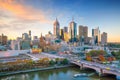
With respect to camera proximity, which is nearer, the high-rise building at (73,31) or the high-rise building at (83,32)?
the high-rise building at (73,31)

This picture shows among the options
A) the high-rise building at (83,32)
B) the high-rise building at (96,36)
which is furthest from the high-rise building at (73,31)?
the high-rise building at (96,36)

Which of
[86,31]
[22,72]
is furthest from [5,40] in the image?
[22,72]

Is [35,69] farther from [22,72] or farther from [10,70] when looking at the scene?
[10,70]

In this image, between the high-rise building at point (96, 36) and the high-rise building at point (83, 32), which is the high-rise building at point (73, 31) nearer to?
the high-rise building at point (83, 32)

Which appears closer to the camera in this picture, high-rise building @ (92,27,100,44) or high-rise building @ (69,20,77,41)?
high-rise building @ (69,20,77,41)

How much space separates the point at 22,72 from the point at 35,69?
126 centimetres

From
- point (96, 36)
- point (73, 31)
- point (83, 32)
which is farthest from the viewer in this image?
point (83, 32)

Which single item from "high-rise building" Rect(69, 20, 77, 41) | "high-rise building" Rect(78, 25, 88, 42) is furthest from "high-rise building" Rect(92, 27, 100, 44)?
"high-rise building" Rect(69, 20, 77, 41)

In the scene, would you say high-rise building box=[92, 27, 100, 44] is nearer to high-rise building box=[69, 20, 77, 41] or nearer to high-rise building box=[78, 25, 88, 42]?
high-rise building box=[78, 25, 88, 42]

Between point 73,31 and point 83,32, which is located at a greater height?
point 73,31

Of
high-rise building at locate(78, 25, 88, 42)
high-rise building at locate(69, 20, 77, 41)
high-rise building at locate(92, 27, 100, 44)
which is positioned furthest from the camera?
high-rise building at locate(78, 25, 88, 42)

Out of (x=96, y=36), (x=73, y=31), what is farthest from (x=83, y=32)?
(x=73, y=31)

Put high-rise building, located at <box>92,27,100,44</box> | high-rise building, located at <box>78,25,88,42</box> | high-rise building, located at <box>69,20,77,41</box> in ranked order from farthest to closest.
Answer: high-rise building, located at <box>78,25,88,42</box>, high-rise building, located at <box>92,27,100,44</box>, high-rise building, located at <box>69,20,77,41</box>

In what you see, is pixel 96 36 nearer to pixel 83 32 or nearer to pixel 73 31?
pixel 83 32
